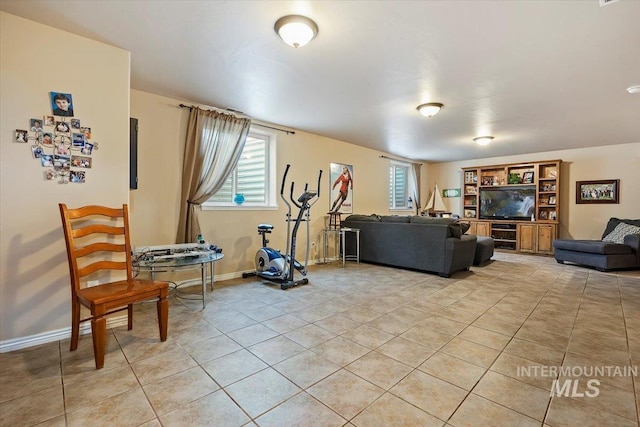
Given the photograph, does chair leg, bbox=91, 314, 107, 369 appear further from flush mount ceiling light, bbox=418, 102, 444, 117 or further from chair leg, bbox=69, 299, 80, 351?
flush mount ceiling light, bbox=418, 102, 444, 117

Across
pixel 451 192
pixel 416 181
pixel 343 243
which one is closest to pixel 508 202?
pixel 451 192

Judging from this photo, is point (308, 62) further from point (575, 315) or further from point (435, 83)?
point (575, 315)

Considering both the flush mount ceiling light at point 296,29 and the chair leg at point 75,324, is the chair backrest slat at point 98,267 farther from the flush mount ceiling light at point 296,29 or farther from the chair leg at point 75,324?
the flush mount ceiling light at point 296,29

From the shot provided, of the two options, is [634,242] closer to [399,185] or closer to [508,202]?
[508,202]

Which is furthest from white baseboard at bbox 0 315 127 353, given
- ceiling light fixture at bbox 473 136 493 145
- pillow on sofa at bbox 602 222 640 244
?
pillow on sofa at bbox 602 222 640 244

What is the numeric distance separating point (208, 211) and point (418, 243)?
3.14 metres

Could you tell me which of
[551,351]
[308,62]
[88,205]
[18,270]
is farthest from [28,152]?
[551,351]

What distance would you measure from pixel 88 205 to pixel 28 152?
20.5 inches

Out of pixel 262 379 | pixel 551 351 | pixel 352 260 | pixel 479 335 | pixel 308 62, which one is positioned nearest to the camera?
pixel 262 379

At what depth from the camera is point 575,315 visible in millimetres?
2779

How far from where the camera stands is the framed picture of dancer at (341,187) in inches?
227

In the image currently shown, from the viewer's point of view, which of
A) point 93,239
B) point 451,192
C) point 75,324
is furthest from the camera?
point 451,192

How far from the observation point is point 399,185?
312 inches

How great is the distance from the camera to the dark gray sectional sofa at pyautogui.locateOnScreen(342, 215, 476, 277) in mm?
4203
